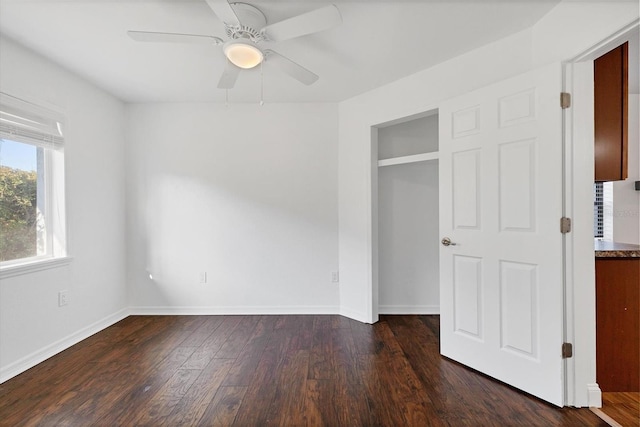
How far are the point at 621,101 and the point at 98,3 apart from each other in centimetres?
344

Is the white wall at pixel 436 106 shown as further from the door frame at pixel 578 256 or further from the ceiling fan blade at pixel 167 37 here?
the ceiling fan blade at pixel 167 37

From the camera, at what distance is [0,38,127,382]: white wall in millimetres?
2219

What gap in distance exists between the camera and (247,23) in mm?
1898

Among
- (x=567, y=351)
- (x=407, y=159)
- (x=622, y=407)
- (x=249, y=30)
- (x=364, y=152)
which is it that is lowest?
(x=622, y=407)

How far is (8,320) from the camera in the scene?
2.16 m

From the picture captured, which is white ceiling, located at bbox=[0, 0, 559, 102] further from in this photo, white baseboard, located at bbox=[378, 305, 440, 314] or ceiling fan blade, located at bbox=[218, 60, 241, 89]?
white baseboard, located at bbox=[378, 305, 440, 314]

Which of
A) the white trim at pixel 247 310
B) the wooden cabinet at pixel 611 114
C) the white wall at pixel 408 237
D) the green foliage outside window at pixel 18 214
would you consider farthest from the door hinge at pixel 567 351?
the green foliage outside window at pixel 18 214

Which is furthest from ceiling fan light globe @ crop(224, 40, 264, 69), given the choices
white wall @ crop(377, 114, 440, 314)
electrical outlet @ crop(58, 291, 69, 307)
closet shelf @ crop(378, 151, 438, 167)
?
electrical outlet @ crop(58, 291, 69, 307)

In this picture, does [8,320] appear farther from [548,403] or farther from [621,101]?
[621,101]

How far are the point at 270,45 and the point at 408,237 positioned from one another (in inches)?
94.5

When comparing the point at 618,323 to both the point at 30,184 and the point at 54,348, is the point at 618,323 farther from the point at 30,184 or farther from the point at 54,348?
the point at 30,184

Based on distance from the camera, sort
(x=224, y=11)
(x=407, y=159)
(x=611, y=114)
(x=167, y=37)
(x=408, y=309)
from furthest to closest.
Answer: (x=408, y=309) < (x=407, y=159) < (x=611, y=114) < (x=167, y=37) < (x=224, y=11)

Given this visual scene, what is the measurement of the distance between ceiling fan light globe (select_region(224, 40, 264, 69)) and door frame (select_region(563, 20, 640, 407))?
1933mm

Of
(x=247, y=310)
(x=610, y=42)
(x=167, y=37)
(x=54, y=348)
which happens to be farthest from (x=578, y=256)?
(x=54, y=348)
